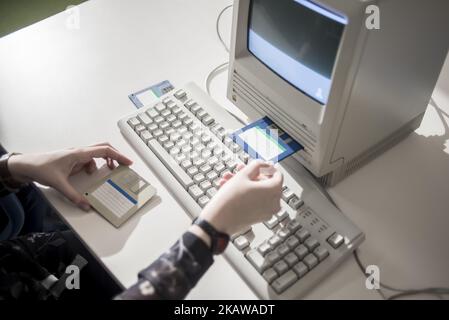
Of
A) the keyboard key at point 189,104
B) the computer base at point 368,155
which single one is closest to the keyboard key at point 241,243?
the computer base at point 368,155

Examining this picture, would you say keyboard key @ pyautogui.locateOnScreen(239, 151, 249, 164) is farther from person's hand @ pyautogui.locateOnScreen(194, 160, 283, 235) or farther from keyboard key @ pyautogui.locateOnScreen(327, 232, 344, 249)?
keyboard key @ pyautogui.locateOnScreen(327, 232, 344, 249)

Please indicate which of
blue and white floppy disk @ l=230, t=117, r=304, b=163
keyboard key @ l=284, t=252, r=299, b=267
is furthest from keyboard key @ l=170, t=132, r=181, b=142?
keyboard key @ l=284, t=252, r=299, b=267

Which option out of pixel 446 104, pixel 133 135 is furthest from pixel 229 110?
pixel 446 104

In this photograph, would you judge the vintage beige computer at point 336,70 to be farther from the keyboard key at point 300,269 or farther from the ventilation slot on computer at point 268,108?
the keyboard key at point 300,269

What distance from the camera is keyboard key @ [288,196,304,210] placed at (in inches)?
30.7

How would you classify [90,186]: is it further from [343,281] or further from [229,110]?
[343,281]

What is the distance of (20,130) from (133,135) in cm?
23

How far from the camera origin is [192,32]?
1156 millimetres

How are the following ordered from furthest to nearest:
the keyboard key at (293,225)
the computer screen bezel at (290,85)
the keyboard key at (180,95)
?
the keyboard key at (180,95) < the keyboard key at (293,225) < the computer screen bezel at (290,85)

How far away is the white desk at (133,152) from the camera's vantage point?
755 mm

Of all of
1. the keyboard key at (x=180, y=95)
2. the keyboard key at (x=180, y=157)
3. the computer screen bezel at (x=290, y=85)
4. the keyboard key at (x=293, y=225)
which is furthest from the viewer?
the keyboard key at (x=180, y=95)

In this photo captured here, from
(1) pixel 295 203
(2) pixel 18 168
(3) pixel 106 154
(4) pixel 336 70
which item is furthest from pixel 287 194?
(2) pixel 18 168

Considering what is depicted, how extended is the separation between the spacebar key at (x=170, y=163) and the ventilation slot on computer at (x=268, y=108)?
0.59 feet

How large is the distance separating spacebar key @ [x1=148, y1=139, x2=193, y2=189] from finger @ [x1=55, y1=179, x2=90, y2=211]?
0.51ft
